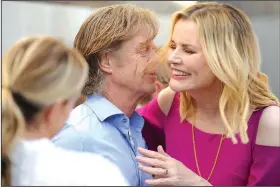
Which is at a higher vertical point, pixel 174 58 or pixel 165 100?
pixel 174 58

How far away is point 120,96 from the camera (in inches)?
56.5

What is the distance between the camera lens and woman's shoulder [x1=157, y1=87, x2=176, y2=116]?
1.58 m

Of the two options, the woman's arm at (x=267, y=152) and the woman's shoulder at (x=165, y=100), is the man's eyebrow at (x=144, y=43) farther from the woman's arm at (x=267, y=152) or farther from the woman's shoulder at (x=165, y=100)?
the woman's arm at (x=267, y=152)

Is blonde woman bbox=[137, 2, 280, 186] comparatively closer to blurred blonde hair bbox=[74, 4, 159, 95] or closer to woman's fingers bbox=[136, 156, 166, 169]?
woman's fingers bbox=[136, 156, 166, 169]

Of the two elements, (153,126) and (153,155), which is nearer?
(153,155)

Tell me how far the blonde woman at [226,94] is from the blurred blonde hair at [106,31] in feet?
0.35

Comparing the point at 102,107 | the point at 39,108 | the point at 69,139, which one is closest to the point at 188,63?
the point at 102,107

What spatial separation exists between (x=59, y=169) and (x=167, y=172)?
1.23 ft

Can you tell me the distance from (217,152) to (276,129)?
0.18m

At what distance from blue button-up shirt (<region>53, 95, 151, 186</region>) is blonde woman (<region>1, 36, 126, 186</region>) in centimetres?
25

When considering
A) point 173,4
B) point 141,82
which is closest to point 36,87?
point 141,82

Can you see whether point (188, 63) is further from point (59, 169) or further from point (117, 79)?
point (59, 169)

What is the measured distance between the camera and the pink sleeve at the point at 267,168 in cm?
128

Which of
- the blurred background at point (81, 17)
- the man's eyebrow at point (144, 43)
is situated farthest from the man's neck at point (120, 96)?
the blurred background at point (81, 17)
